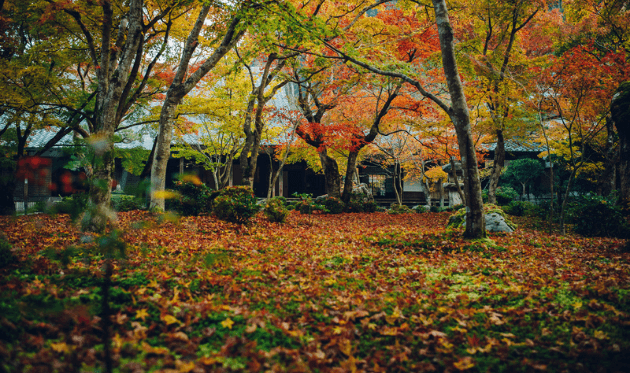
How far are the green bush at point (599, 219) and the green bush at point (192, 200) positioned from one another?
36.4ft

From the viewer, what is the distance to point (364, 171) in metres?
23.2

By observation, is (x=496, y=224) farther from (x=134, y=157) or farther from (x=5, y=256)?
(x=134, y=157)

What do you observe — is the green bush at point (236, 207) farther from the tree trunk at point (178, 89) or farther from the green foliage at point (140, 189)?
the green foliage at point (140, 189)

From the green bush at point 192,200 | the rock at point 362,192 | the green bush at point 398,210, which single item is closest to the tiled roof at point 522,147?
the green bush at point 398,210

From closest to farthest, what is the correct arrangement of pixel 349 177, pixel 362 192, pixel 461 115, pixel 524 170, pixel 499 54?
pixel 461 115 → pixel 499 54 → pixel 349 177 → pixel 362 192 → pixel 524 170

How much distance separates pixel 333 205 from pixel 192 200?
7409mm

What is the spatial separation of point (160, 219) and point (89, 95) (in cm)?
1146

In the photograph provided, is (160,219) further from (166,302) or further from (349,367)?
(349,367)

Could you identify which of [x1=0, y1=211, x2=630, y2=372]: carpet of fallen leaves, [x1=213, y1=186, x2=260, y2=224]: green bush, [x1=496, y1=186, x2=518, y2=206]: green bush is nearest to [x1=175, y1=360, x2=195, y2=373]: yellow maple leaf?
[x1=0, y1=211, x2=630, y2=372]: carpet of fallen leaves

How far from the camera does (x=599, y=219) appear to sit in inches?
374

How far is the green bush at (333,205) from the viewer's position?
16.0m

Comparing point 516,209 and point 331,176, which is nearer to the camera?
point 516,209

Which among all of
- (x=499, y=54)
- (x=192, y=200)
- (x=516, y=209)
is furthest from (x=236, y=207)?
(x=516, y=209)

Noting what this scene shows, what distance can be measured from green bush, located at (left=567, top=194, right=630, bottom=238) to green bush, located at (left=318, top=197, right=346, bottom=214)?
29.3 feet
